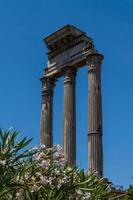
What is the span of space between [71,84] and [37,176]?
26.5 meters

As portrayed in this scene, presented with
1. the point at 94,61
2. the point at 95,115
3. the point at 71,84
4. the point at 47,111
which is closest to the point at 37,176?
the point at 95,115

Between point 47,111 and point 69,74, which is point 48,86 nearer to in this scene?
point 47,111

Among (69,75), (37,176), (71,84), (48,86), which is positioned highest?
(48,86)

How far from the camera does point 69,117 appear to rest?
3644cm

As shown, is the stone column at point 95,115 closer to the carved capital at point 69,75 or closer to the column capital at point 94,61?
the column capital at point 94,61

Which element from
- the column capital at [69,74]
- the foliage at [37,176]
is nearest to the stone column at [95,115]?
the column capital at [69,74]

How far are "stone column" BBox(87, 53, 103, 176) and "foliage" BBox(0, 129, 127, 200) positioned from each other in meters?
18.4

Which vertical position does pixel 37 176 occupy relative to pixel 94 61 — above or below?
below

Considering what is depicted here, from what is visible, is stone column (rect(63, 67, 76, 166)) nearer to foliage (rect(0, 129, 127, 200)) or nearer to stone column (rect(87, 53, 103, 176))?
stone column (rect(87, 53, 103, 176))

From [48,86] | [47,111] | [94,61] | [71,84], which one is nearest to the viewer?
[94,61]

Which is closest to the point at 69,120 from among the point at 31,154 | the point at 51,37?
the point at 51,37

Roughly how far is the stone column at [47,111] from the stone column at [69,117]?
270 cm

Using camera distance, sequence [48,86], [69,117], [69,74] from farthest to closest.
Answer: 1. [48,86]
2. [69,74]
3. [69,117]

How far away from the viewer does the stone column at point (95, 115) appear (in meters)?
32.2
